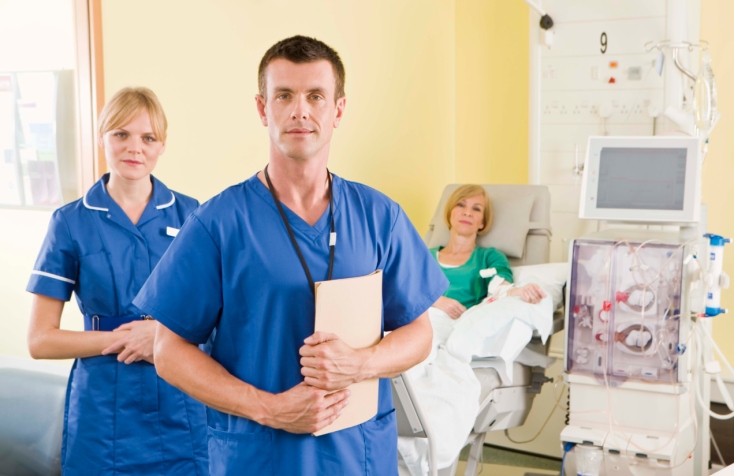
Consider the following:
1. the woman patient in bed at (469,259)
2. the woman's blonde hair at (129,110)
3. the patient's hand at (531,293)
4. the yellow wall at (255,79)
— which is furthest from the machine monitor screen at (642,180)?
the woman's blonde hair at (129,110)

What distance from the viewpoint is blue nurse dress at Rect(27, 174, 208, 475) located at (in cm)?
169

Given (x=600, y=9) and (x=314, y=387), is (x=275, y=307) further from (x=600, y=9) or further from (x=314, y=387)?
(x=600, y=9)

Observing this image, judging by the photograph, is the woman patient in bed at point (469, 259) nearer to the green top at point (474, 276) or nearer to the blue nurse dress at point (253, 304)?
the green top at point (474, 276)

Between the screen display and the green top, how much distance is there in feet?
2.20

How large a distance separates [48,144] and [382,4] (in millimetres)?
2026

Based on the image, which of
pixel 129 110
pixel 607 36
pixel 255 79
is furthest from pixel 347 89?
pixel 129 110

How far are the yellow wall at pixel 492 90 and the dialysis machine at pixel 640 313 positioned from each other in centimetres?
168

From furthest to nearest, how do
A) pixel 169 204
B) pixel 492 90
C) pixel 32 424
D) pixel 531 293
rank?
pixel 492 90
pixel 531 293
pixel 32 424
pixel 169 204

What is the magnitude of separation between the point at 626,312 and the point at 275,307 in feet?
5.34

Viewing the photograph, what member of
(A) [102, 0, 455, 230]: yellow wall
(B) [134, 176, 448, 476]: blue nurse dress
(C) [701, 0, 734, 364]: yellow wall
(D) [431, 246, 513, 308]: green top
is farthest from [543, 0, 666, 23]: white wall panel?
(B) [134, 176, 448, 476]: blue nurse dress

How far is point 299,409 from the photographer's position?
122 cm

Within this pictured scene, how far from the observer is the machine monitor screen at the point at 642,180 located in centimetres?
253

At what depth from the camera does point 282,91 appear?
4.24 feet

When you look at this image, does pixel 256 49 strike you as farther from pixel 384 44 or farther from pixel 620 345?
pixel 620 345
